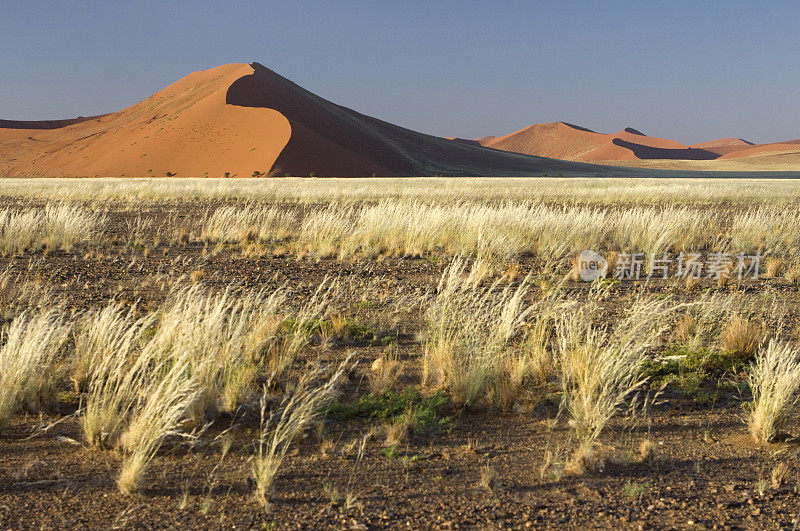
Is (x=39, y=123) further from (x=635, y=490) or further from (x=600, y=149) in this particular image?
(x=635, y=490)

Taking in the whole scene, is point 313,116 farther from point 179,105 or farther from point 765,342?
point 765,342

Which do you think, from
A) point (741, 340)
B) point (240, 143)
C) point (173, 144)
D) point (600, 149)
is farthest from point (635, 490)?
point (600, 149)

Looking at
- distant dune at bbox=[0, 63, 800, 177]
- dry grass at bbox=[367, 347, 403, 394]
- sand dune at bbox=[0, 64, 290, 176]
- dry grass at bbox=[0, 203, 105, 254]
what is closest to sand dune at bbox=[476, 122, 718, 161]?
distant dune at bbox=[0, 63, 800, 177]

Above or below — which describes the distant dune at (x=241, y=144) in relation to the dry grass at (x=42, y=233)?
above

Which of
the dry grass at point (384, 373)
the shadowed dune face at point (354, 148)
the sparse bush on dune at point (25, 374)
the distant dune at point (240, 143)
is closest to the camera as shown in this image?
the sparse bush on dune at point (25, 374)

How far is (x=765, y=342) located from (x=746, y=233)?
7577 mm

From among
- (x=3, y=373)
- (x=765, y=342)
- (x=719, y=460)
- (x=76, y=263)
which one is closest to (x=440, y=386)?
(x=719, y=460)

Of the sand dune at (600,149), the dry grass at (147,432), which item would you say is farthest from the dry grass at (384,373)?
the sand dune at (600,149)

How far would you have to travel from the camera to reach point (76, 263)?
8.56 metres

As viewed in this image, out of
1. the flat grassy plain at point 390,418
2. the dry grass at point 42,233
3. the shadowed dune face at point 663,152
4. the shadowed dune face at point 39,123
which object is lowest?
the flat grassy plain at point 390,418

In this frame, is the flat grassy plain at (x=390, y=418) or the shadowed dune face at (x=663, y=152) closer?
the flat grassy plain at (x=390, y=418)

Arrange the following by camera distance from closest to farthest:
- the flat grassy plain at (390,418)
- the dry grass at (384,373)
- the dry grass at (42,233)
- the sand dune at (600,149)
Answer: the flat grassy plain at (390,418) < the dry grass at (384,373) < the dry grass at (42,233) < the sand dune at (600,149)

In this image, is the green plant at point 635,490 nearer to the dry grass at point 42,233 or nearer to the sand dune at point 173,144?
the dry grass at point 42,233

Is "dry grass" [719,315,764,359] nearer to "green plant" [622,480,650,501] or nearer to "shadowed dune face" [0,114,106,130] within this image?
"green plant" [622,480,650,501]
